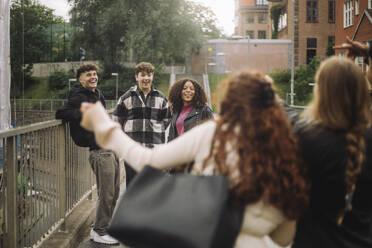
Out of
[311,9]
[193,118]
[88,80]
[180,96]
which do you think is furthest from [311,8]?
[88,80]

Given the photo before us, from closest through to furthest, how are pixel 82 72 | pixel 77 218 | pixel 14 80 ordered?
pixel 82 72 < pixel 77 218 < pixel 14 80

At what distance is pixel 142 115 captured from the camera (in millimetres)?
5750

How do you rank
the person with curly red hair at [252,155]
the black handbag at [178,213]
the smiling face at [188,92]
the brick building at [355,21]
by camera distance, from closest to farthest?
1. the black handbag at [178,213]
2. the person with curly red hair at [252,155]
3. the smiling face at [188,92]
4. the brick building at [355,21]

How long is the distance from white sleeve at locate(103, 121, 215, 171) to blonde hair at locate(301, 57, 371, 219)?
52cm

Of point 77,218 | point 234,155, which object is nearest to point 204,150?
point 234,155

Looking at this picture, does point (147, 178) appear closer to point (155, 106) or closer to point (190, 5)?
point (155, 106)

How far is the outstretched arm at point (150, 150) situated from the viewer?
213 cm

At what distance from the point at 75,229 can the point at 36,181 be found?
3.90 ft

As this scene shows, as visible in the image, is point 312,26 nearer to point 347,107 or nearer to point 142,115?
point 142,115

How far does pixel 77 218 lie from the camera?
224 inches

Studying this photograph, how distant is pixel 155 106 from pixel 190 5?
175 ft

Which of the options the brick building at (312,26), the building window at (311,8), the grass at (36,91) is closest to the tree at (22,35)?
the grass at (36,91)

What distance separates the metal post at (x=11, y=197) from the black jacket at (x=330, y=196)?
2343mm

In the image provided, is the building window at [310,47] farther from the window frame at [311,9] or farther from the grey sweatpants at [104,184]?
the grey sweatpants at [104,184]
